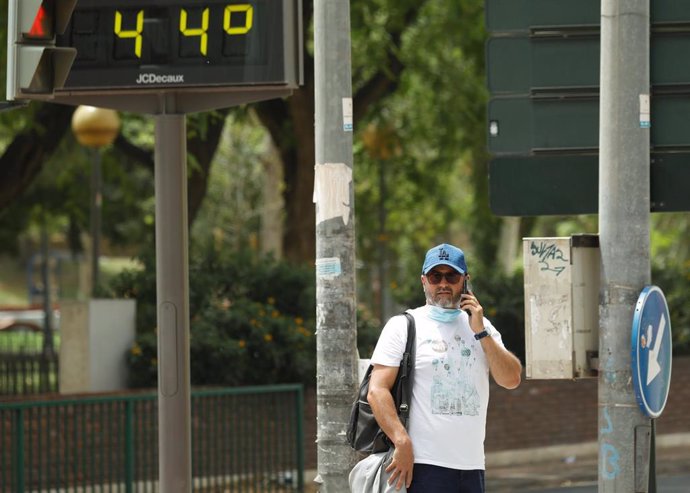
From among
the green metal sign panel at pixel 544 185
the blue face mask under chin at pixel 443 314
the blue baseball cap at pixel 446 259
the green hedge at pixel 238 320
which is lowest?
the green hedge at pixel 238 320

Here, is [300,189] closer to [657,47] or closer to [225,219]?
[657,47]

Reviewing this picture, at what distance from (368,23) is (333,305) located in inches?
495

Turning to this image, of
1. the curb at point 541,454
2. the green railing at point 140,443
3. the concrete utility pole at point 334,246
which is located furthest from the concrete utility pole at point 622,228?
the curb at point 541,454

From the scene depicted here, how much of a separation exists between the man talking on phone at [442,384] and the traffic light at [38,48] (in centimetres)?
230

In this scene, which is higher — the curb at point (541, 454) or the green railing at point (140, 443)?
the green railing at point (140, 443)

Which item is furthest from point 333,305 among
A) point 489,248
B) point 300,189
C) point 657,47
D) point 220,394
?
point 489,248

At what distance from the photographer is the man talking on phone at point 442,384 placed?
590 cm

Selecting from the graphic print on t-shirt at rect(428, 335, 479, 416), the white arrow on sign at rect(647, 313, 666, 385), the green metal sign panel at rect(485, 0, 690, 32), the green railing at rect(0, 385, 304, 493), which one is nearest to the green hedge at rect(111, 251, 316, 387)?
the green railing at rect(0, 385, 304, 493)

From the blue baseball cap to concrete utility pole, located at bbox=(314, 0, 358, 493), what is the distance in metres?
1.34

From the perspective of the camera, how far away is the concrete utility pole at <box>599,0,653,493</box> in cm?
625

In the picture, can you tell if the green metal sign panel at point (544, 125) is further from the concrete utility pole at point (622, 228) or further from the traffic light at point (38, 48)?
the traffic light at point (38, 48)

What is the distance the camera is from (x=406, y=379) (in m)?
5.94

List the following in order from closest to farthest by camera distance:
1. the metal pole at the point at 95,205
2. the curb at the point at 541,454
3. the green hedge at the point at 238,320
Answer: the green hedge at the point at 238,320, the curb at the point at 541,454, the metal pole at the point at 95,205

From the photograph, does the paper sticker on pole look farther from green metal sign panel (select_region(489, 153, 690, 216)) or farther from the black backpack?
the black backpack
